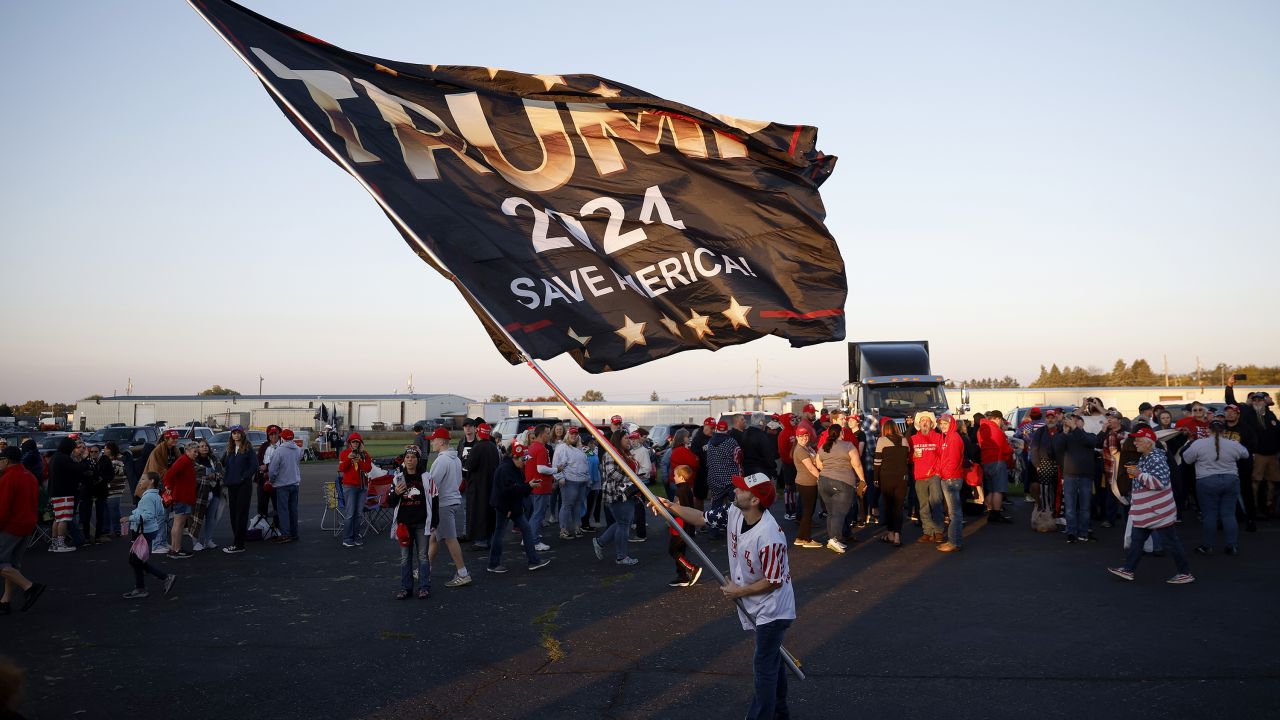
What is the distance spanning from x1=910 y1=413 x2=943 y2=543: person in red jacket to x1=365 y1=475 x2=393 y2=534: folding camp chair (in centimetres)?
882

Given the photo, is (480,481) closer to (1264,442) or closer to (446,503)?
(446,503)

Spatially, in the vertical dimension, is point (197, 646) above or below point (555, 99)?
below

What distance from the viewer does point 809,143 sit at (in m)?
6.96

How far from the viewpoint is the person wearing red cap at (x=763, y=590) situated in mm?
5223

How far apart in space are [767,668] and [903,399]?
20.0 metres

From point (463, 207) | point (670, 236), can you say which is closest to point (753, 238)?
point (670, 236)

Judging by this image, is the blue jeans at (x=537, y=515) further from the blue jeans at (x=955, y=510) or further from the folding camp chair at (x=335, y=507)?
the blue jeans at (x=955, y=510)

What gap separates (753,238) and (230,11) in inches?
179

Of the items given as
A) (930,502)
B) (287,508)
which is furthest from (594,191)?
(287,508)

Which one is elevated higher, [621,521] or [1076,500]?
[1076,500]

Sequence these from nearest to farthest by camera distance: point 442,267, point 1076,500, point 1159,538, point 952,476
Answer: point 442,267 → point 1159,538 → point 952,476 → point 1076,500

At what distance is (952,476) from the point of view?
12008 millimetres

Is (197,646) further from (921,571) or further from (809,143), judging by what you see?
(921,571)

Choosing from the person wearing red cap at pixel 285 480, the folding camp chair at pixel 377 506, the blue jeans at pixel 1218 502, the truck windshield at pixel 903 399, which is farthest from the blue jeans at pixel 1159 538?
the truck windshield at pixel 903 399
